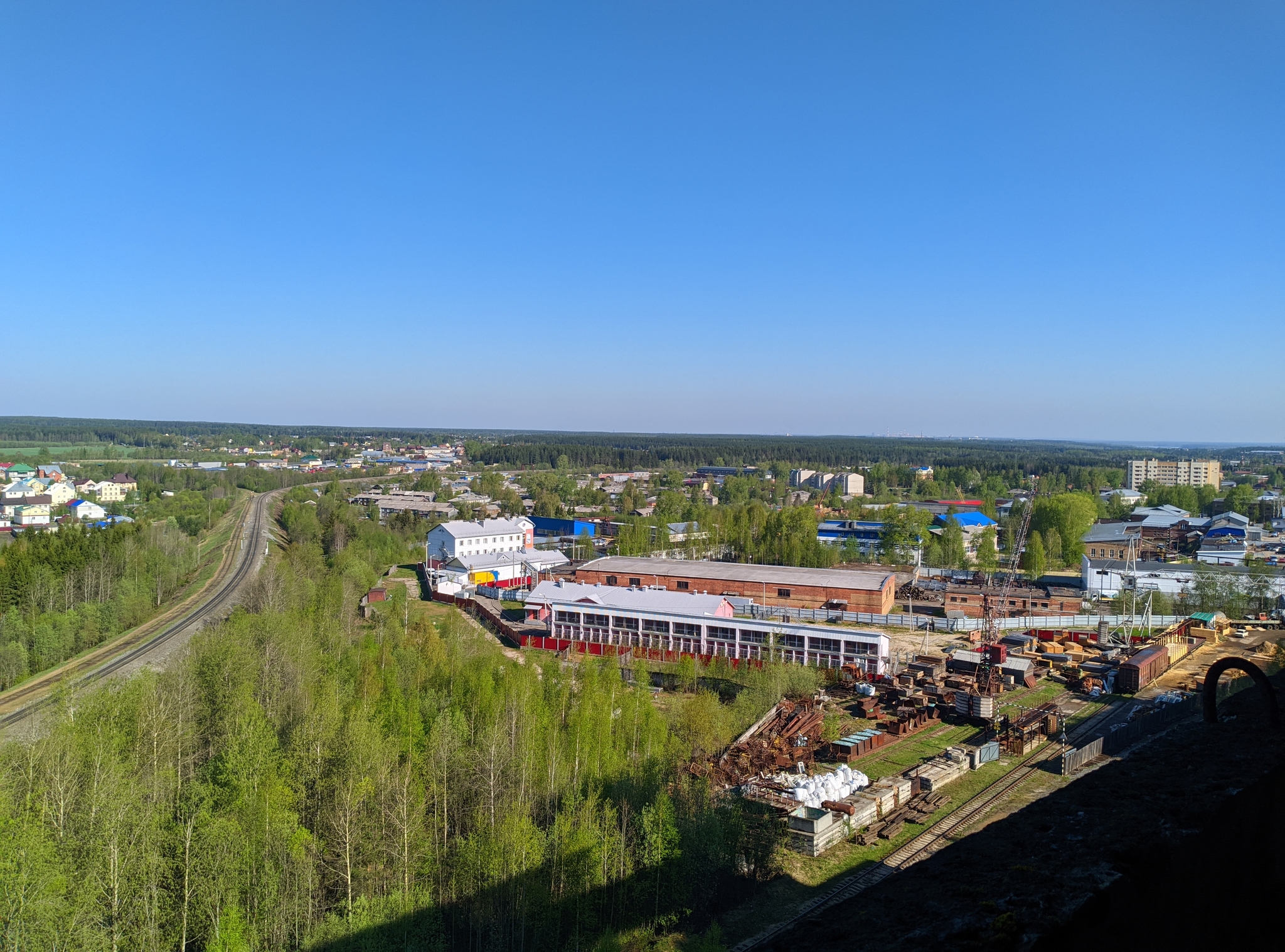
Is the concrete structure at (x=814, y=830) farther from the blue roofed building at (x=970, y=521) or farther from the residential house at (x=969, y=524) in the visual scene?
the blue roofed building at (x=970, y=521)

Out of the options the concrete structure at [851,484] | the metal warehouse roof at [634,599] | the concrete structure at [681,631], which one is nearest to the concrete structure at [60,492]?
the metal warehouse roof at [634,599]

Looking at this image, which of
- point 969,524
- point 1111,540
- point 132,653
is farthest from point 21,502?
point 1111,540

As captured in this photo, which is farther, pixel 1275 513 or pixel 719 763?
pixel 1275 513

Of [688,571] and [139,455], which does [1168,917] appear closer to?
[688,571]

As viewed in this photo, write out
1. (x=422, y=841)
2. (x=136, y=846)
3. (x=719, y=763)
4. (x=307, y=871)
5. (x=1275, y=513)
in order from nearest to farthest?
(x=136, y=846), (x=307, y=871), (x=422, y=841), (x=719, y=763), (x=1275, y=513)

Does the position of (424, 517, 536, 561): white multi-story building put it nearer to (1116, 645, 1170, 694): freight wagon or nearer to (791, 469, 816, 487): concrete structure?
(1116, 645, 1170, 694): freight wagon

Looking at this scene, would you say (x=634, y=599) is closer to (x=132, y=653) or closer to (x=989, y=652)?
(x=989, y=652)

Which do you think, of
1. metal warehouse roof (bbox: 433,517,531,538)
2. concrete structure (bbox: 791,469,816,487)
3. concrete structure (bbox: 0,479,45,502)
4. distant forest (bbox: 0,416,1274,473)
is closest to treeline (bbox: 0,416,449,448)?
distant forest (bbox: 0,416,1274,473)

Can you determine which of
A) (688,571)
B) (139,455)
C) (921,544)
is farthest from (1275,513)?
(139,455)
